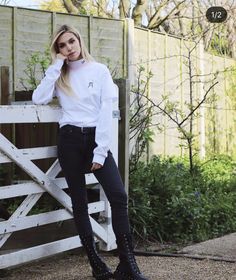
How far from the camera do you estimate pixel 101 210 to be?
495 cm

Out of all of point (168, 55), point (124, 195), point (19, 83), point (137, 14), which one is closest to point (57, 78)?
point (124, 195)

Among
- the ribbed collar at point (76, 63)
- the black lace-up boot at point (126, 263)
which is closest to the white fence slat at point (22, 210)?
the black lace-up boot at point (126, 263)

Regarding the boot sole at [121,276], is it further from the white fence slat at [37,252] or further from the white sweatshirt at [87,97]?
the white sweatshirt at [87,97]

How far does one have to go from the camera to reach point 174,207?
6156 millimetres

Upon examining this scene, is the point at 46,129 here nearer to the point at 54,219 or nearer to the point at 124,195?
the point at 54,219

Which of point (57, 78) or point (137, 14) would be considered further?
point (137, 14)

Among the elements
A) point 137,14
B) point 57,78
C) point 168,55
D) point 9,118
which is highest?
point 137,14

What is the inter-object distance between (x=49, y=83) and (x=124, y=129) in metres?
1.30

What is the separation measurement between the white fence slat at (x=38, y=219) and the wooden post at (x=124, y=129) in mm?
512

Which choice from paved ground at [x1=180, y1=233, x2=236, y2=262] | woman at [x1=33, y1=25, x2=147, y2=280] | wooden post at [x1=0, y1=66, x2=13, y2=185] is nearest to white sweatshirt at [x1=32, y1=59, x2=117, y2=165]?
woman at [x1=33, y1=25, x2=147, y2=280]

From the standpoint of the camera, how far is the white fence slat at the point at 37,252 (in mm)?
4242

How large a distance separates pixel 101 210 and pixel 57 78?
1272 mm

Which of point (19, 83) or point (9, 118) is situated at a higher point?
point (19, 83)

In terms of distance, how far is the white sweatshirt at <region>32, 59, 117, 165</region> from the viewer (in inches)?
163
